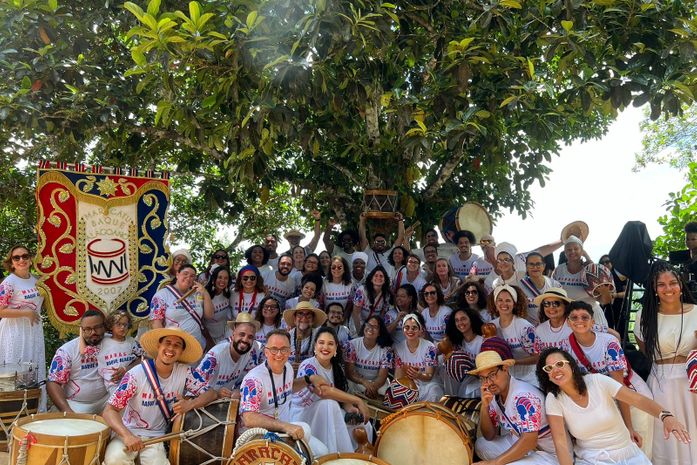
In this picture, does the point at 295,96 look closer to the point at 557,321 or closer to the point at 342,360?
the point at 342,360

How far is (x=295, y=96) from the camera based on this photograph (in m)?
5.77

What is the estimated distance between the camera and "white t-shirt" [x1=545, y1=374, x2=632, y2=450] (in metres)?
4.40

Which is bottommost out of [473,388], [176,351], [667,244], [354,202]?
[473,388]

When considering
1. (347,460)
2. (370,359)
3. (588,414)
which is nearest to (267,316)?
(370,359)

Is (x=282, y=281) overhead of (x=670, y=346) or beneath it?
overhead

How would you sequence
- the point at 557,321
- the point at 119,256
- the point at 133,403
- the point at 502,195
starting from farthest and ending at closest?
the point at 502,195, the point at 119,256, the point at 557,321, the point at 133,403

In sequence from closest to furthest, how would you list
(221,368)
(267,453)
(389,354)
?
(267,453), (221,368), (389,354)

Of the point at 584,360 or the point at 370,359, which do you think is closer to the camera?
the point at 584,360

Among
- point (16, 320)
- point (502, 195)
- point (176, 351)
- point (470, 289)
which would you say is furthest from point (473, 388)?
point (502, 195)

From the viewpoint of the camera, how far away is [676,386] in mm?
4941

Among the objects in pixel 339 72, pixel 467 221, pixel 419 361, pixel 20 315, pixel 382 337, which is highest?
pixel 339 72

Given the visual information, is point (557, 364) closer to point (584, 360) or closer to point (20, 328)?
point (584, 360)

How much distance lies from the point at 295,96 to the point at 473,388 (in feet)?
10.3

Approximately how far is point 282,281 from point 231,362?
2.20 meters
